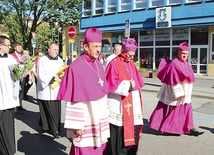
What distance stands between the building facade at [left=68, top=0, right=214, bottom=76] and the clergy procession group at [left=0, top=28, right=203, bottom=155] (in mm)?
15818

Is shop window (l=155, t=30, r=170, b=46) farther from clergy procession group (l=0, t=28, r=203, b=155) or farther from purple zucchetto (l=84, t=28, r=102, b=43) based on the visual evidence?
purple zucchetto (l=84, t=28, r=102, b=43)

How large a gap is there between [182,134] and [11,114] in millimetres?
3635

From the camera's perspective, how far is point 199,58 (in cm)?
2325

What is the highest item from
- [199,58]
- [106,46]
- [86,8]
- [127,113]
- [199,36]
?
[86,8]

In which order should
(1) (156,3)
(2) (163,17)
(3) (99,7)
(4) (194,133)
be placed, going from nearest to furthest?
(4) (194,133), (2) (163,17), (1) (156,3), (3) (99,7)

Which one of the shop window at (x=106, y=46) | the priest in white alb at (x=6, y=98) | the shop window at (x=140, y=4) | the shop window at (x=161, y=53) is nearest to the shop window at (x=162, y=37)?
the shop window at (x=161, y=53)

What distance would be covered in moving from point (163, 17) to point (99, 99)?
69.3 feet

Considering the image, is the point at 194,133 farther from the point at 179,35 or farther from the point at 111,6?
the point at 111,6

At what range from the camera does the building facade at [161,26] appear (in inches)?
887

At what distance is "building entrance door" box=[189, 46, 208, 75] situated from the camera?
23.0m

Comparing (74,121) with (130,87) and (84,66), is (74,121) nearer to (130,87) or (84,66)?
(84,66)

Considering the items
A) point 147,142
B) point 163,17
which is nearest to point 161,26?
point 163,17

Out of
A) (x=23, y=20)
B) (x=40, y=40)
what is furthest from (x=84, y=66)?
(x=40, y=40)

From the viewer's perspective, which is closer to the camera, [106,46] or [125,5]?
[125,5]
